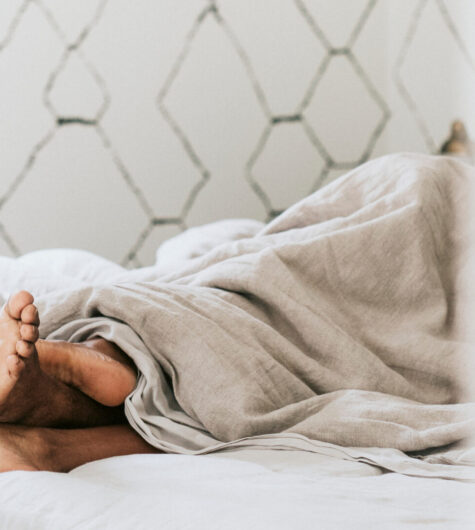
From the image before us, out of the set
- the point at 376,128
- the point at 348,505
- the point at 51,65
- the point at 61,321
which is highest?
the point at 51,65

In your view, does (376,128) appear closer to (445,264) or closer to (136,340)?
(445,264)

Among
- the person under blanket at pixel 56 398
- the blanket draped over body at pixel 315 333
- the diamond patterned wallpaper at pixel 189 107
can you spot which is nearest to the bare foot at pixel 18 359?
the person under blanket at pixel 56 398

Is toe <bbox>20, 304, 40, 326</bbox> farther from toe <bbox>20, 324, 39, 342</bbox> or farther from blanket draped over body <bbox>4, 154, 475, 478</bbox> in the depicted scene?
blanket draped over body <bbox>4, 154, 475, 478</bbox>

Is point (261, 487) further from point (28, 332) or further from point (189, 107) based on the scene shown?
→ point (189, 107)

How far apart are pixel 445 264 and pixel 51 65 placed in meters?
1.49

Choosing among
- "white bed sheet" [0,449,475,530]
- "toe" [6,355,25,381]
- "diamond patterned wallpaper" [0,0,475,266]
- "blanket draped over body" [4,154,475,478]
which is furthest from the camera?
"diamond patterned wallpaper" [0,0,475,266]

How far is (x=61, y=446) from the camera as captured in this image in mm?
→ 744

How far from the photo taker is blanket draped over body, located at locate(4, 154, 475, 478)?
0.78m

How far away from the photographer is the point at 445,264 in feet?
3.43

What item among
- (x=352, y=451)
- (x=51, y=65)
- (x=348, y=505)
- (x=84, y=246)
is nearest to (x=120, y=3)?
(x=51, y=65)

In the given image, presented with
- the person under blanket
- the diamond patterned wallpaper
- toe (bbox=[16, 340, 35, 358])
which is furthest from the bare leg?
the diamond patterned wallpaper

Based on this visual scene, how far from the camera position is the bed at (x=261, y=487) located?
50cm

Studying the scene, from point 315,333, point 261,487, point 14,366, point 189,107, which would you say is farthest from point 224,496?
point 189,107

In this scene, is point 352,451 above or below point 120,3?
below
